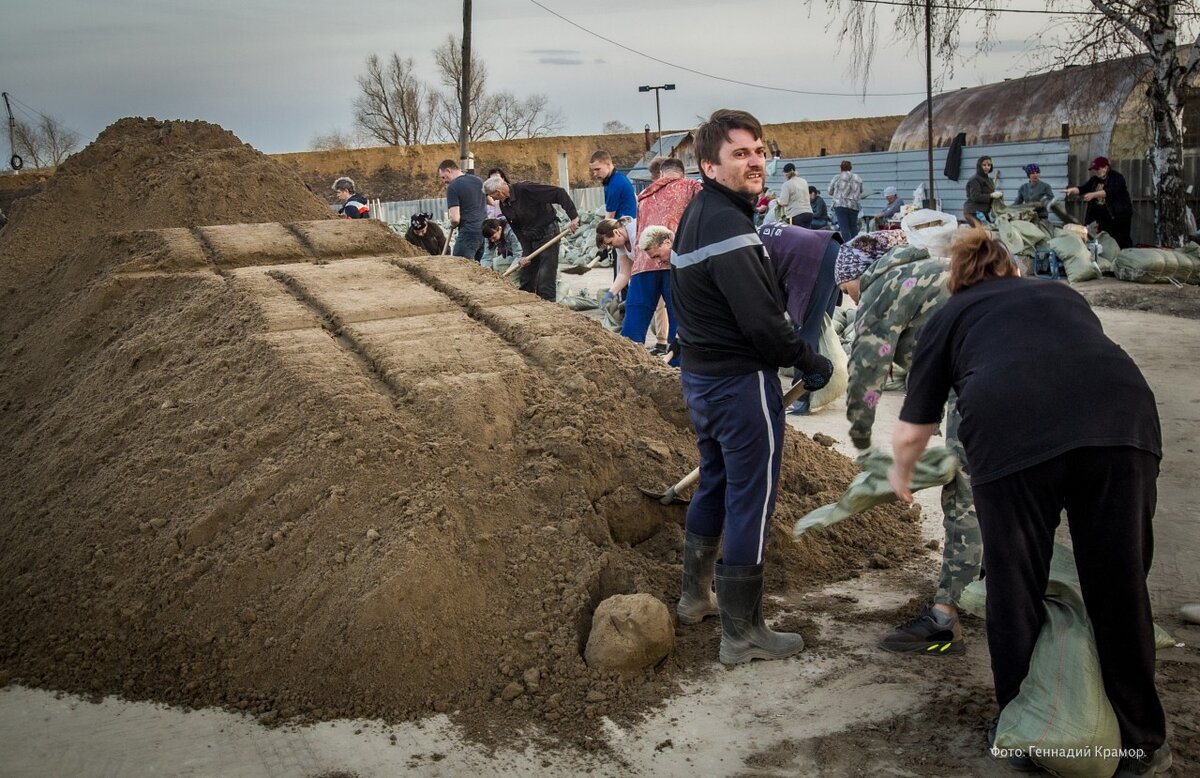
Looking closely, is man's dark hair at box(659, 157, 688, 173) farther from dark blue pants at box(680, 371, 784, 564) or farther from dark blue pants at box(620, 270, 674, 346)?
dark blue pants at box(680, 371, 784, 564)

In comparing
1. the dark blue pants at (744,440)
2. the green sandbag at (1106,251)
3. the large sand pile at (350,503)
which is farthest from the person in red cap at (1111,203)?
the dark blue pants at (744,440)

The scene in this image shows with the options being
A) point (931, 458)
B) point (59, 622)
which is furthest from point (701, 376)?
point (59, 622)

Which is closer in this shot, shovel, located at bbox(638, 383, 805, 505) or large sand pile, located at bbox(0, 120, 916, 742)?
large sand pile, located at bbox(0, 120, 916, 742)

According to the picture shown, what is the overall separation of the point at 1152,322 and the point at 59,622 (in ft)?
30.2

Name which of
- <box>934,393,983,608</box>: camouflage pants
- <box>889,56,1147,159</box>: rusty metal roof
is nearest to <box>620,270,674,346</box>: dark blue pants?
<box>934,393,983,608</box>: camouflage pants

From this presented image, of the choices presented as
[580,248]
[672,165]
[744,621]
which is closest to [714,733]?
[744,621]

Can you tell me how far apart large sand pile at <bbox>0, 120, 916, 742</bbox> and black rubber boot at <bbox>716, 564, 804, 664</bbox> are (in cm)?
12

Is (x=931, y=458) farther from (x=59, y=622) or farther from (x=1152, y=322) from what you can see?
(x=1152, y=322)

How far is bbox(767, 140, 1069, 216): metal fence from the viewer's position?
15508 mm

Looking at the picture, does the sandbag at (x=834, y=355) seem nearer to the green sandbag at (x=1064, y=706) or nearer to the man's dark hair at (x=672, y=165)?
the green sandbag at (x=1064, y=706)

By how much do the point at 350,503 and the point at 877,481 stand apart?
6.51ft

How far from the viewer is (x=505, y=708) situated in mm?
3395

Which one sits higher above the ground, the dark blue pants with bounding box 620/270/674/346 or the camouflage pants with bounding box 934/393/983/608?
the dark blue pants with bounding box 620/270/674/346

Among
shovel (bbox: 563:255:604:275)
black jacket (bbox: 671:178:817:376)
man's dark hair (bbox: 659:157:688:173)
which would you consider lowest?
shovel (bbox: 563:255:604:275)
